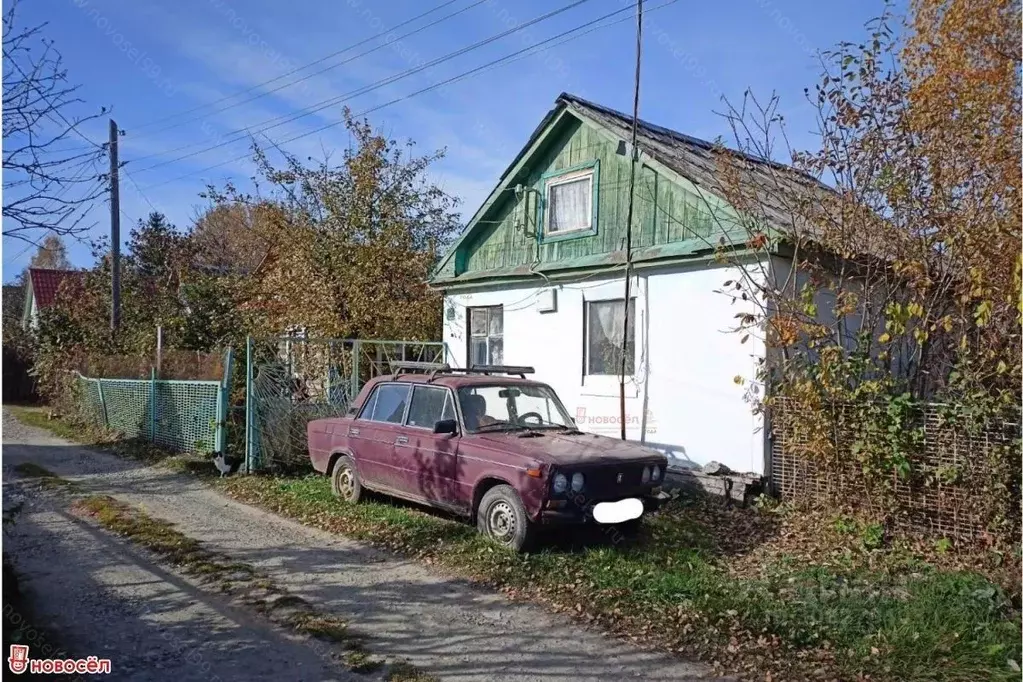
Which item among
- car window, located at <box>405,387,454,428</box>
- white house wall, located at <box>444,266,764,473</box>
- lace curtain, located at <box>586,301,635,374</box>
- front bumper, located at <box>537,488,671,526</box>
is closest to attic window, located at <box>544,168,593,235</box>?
white house wall, located at <box>444,266,764,473</box>

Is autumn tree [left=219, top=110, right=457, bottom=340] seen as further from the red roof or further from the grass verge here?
the red roof

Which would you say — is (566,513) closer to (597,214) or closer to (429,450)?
(429,450)

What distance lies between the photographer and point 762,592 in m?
6.18

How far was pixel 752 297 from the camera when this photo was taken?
9.37 metres

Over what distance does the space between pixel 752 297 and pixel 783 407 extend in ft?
5.36

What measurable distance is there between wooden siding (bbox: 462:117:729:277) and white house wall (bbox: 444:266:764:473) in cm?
55

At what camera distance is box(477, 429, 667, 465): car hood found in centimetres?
712

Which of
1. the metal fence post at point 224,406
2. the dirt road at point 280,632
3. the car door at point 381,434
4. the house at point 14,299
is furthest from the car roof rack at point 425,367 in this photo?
the house at point 14,299

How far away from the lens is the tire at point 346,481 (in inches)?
366

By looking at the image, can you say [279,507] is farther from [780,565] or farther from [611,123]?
[611,123]

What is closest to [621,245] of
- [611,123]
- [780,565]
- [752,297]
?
[611,123]

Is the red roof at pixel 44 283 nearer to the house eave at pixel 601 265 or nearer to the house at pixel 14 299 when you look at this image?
the house at pixel 14 299

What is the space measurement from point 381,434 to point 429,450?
3.12 feet

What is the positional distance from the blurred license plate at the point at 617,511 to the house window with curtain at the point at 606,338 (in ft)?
13.0
